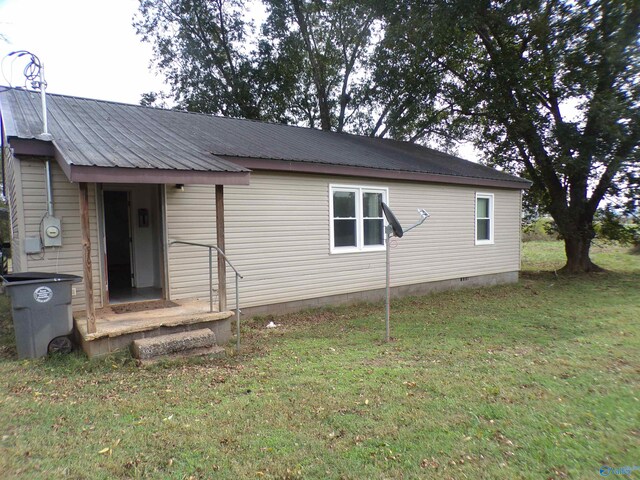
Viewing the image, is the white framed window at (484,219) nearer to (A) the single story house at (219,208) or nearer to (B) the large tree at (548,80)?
(A) the single story house at (219,208)

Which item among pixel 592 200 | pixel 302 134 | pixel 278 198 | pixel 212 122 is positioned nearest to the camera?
pixel 278 198

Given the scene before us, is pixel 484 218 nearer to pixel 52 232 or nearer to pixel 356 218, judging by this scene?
pixel 356 218

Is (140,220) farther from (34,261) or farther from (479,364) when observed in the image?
(479,364)

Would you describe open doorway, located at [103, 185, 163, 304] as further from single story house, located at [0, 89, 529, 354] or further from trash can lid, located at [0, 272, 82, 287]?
trash can lid, located at [0, 272, 82, 287]

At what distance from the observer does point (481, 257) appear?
11602 millimetres

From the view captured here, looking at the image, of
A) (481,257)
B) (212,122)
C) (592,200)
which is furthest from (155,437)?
(592,200)

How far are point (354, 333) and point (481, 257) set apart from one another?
6.74 m

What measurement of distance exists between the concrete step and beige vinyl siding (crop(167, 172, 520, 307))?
70.3 inches

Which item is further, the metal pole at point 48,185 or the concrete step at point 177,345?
the metal pole at point 48,185

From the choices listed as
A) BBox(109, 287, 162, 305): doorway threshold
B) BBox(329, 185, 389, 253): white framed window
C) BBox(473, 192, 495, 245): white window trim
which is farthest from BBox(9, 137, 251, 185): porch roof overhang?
BBox(473, 192, 495, 245): white window trim

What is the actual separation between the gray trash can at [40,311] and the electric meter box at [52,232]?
0.80m

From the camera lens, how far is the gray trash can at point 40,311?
4578 millimetres

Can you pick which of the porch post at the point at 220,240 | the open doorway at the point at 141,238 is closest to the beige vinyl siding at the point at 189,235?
the open doorway at the point at 141,238

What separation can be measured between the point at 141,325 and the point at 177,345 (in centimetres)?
54
